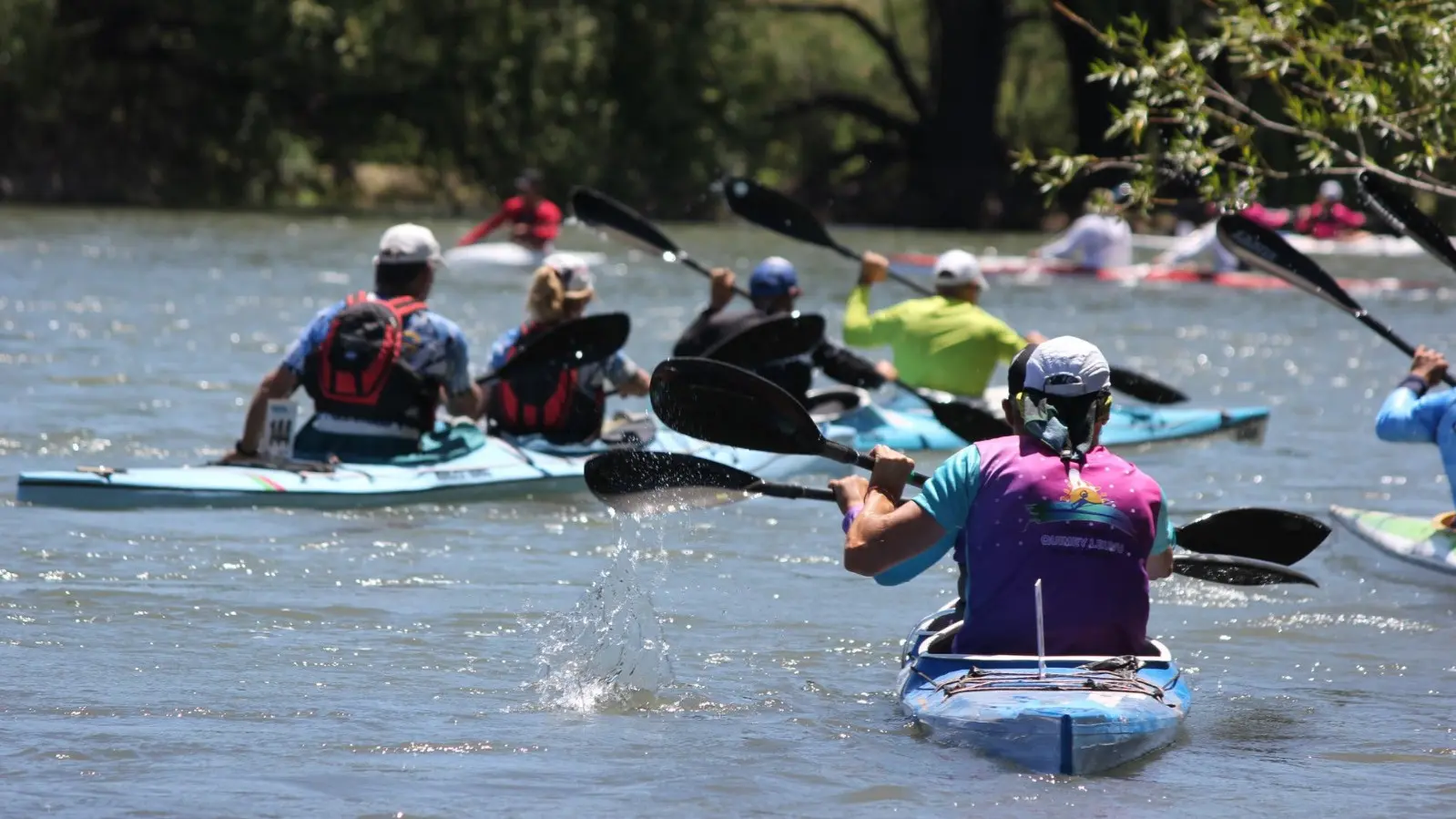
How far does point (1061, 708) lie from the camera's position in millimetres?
5504

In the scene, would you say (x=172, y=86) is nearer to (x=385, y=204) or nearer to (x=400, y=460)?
(x=385, y=204)

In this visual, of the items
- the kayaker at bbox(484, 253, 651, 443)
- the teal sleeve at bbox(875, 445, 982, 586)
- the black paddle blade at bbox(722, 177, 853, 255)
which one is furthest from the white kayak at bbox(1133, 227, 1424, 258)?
the teal sleeve at bbox(875, 445, 982, 586)

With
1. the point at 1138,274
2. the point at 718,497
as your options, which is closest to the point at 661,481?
the point at 718,497

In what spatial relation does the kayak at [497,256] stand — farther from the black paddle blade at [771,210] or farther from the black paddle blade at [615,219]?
the black paddle blade at [771,210]

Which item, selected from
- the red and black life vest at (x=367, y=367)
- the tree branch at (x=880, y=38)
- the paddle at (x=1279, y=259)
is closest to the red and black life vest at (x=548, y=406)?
the red and black life vest at (x=367, y=367)

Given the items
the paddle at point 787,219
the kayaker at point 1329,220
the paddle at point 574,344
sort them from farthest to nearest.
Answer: the kayaker at point 1329,220 < the paddle at point 787,219 < the paddle at point 574,344

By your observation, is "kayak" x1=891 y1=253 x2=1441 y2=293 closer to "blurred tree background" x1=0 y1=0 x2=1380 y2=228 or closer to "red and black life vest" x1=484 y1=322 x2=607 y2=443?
"blurred tree background" x1=0 y1=0 x2=1380 y2=228

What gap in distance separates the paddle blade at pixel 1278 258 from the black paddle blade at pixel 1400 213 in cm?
41

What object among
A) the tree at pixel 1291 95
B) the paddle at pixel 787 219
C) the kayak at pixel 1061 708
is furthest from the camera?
the paddle at pixel 787 219

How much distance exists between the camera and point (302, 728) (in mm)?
6254

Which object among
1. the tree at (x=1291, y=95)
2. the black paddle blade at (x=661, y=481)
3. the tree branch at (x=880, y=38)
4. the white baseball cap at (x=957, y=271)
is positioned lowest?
the black paddle blade at (x=661, y=481)

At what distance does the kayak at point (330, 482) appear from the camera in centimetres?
940

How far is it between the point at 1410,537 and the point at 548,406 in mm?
3971

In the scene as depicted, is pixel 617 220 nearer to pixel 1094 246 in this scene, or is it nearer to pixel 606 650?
pixel 606 650
